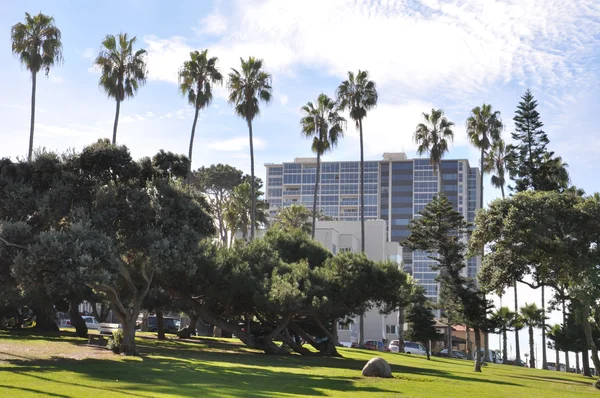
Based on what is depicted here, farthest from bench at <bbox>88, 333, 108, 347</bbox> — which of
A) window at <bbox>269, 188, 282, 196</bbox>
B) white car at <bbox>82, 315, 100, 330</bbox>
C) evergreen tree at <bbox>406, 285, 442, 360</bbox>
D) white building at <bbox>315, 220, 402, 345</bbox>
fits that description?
window at <bbox>269, 188, 282, 196</bbox>

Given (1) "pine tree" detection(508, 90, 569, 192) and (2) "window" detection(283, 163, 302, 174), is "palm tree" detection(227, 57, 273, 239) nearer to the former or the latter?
(1) "pine tree" detection(508, 90, 569, 192)

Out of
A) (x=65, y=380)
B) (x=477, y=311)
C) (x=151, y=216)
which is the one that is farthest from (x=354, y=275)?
(x=65, y=380)

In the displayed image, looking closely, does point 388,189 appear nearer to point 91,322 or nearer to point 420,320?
point 91,322

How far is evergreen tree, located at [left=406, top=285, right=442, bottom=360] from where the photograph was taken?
5759cm

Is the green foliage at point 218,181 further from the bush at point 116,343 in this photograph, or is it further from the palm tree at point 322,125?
the bush at point 116,343

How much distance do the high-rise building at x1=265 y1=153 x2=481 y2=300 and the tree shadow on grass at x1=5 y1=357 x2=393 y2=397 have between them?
13129 centimetres

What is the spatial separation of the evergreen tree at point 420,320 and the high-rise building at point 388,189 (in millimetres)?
97209

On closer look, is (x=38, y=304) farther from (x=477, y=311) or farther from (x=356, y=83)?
(x=356, y=83)

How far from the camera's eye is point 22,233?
23.7 meters

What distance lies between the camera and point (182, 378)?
2130 cm

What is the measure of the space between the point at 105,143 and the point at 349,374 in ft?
46.4

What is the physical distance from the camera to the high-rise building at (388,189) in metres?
161

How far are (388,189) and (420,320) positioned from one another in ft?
356

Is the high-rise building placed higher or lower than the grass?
higher
